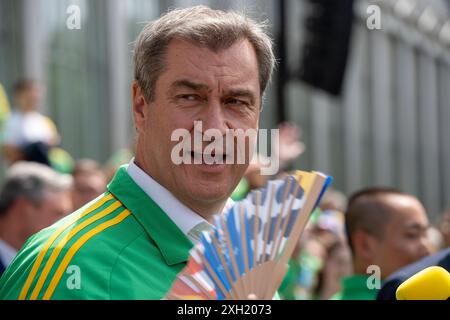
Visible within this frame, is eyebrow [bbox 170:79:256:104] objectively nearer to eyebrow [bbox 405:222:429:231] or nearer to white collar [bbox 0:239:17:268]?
white collar [bbox 0:239:17:268]

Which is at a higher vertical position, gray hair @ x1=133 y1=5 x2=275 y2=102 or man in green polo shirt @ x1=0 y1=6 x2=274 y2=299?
gray hair @ x1=133 y1=5 x2=275 y2=102

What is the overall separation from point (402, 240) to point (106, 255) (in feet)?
12.0

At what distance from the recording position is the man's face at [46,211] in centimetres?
630

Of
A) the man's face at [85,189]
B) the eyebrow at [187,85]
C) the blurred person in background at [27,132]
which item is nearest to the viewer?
the eyebrow at [187,85]

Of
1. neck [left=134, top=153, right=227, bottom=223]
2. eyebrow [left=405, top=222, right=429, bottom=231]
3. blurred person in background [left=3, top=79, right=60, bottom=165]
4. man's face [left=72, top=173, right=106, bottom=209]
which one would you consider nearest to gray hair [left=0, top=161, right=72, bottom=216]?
man's face [left=72, top=173, right=106, bottom=209]

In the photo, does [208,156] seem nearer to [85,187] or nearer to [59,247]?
[59,247]

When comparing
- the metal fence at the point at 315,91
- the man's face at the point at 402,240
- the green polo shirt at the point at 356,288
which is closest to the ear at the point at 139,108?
the metal fence at the point at 315,91

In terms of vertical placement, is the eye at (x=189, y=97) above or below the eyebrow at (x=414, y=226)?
above

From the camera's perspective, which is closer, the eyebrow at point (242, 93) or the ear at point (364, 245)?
the eyebrow at point (242, 93)

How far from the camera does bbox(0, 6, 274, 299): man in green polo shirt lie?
2691 millimetres

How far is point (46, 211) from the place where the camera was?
6.36 meters

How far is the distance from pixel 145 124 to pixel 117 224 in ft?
1.17

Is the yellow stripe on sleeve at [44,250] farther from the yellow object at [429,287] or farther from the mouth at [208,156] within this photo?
the yellow object at [429,287]

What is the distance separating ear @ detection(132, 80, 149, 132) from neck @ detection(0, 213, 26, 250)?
3177mm
